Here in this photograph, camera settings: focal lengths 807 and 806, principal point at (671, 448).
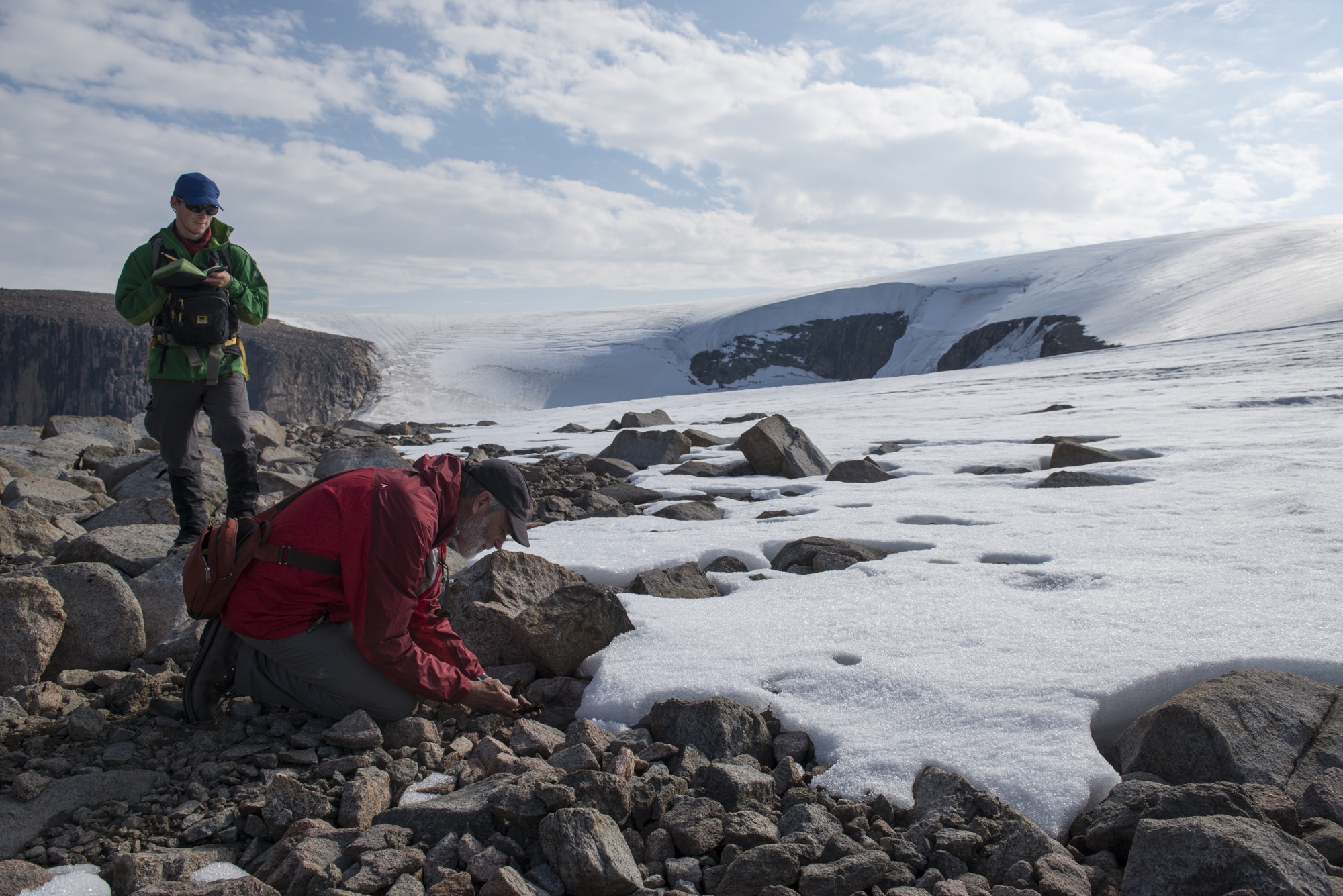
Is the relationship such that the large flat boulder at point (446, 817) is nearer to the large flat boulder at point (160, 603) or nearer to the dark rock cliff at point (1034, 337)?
the large flat boulder at point (160, 603)

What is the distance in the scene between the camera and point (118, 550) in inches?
148

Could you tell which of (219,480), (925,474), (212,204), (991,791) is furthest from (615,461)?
(991,791)

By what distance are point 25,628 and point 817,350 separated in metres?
56.1

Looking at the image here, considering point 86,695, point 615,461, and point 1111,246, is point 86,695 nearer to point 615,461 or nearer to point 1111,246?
point 615,461

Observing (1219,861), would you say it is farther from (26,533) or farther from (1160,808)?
(26,533)

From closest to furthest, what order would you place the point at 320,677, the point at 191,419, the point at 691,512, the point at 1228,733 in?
the point at 1228,733 → the point at 320,677 → the point at 191,419 → the point at 691,512

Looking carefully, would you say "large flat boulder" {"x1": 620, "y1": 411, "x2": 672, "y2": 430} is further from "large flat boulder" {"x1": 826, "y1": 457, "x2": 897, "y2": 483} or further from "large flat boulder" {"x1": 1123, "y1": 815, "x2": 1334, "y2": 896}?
"large flat boulder" {"x1": 1123, "y1": 815, "x2": 1334, "y2": 896}

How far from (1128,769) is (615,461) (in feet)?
21.0

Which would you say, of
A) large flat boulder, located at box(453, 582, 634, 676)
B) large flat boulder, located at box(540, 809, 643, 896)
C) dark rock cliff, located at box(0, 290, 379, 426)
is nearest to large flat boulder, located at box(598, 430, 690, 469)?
large flat boulder, located at box(453, 582, 634, 676)

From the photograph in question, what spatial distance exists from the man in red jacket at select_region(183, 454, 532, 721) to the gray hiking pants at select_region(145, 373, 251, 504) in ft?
5.65

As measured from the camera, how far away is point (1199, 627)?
9.88ft

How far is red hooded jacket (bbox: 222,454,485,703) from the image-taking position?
2.47 metres

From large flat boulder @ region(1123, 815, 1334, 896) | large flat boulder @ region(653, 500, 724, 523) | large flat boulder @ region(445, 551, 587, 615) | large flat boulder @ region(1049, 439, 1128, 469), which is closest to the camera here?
large flat boulder @ region(1123, 815, 1334, 896)

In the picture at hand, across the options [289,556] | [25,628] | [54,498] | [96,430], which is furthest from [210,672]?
[96,430]
